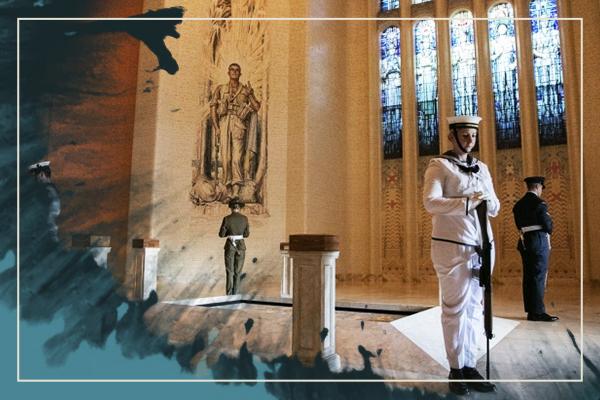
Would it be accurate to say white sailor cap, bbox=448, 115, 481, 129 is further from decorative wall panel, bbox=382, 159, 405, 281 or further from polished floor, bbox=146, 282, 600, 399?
decorative wall panel, bbox=382, 159, 405, 281

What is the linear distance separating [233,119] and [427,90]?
5.68 metres

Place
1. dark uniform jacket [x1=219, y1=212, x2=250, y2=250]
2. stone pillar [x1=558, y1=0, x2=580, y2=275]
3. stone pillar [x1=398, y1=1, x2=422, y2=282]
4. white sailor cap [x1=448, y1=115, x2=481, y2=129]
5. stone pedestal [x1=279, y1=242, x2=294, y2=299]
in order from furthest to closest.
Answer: stone pillar [x1=398, y1=1, x2=422, y2=282] → stone pillar [x1=558, y1=0, x2=580, y2=275] → dark uniform jacket [x1=219, y1=212, x2=250, y2=250] → stone pedestal [x1=279, y1=242, x2=294, y2=299] → white sailor cap [x1=448, y1=115, x2=481, y2=129]

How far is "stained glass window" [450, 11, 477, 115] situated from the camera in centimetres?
1207

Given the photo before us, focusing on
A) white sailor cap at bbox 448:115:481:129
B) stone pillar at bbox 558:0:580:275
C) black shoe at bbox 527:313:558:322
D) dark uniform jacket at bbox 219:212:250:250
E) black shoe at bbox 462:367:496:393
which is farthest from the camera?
stone pillar at bbox 558:0:580:275

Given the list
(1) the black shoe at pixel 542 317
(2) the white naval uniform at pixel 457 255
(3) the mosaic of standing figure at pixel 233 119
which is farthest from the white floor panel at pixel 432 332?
(3) the mosaic of standing figure at pixel 233 119

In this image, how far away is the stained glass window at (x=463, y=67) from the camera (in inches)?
475

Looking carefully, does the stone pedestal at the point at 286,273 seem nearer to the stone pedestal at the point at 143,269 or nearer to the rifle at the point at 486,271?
the stone pedestal at the point at 143,269

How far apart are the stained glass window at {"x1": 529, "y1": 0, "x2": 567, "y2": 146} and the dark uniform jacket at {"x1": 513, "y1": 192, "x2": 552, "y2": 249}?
642cm

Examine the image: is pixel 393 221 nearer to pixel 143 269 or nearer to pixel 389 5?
pixel 389 5

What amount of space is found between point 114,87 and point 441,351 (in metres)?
9.32

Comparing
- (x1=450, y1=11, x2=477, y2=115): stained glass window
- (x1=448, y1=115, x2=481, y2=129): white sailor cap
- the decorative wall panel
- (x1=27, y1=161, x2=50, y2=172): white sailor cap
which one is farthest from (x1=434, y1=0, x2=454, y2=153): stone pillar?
(x1=27, y1=161, x2=50, y2=172): white sailor cap

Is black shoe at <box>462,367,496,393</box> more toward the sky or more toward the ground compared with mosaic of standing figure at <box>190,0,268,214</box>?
more toward the ground

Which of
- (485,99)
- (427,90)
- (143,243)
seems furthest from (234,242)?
(485,99)

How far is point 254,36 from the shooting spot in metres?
11.2
